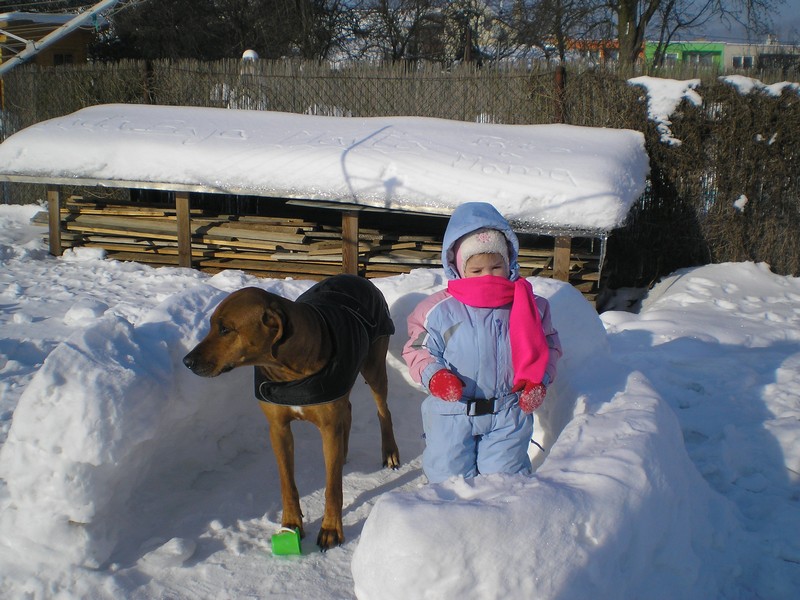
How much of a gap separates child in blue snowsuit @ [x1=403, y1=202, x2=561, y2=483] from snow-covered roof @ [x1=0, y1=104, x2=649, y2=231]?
4580 millimetres

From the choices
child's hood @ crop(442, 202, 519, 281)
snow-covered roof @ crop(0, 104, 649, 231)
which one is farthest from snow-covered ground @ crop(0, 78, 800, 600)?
snow-covered roof @ crop(0, 104, 649, 231)

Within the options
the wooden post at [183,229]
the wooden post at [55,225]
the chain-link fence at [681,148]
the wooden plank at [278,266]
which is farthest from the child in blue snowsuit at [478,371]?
the wooden post at [55,225]

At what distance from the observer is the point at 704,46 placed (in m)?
46.9

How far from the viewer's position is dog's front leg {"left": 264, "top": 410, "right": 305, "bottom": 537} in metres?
3.40

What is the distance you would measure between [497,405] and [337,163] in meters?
5.90

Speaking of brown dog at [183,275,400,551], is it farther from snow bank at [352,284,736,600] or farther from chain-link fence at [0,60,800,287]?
chain-link fence at [0,60,800,287]

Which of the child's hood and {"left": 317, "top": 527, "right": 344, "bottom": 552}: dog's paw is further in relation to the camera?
{"left": 317, "top": 527, "right": 344, "bottom": 552}: dog's paw

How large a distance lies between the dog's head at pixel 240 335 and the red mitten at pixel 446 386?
2.34 feet

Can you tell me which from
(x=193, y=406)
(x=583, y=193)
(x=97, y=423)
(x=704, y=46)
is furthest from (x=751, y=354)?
(x=704, y=46)

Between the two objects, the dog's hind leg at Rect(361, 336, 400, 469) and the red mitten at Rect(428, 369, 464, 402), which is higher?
the red mitten at Rect(428, 369, 464, 402)

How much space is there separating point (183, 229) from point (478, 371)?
718 cm

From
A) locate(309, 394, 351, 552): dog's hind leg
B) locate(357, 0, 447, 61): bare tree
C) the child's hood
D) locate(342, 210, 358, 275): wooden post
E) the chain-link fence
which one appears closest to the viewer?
the child's hood

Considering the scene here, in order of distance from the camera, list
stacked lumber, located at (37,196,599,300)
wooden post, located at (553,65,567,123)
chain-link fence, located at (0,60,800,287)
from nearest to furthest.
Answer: stacked lumber, located at (37,196,599,300) → chain-link fence, located at (0,60,800,287) → wooden post, located at (553,65,567,123)

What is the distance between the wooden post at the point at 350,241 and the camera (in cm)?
862
